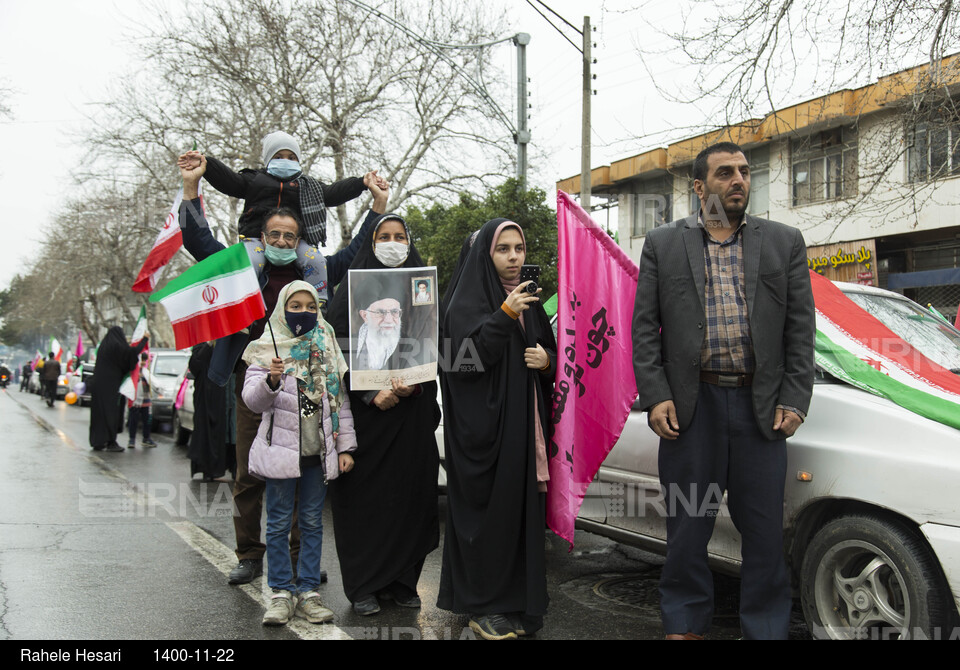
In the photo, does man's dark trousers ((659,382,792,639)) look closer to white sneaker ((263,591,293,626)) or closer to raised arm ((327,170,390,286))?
white sneaker ((263,591,293,626))

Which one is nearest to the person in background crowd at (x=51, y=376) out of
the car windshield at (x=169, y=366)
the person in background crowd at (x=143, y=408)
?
the car windshield at (x=169, y=366)

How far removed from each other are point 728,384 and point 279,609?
2.42m

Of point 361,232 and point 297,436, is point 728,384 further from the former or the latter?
point 361,232

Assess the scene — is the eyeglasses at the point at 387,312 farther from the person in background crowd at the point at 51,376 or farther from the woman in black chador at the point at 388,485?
the person in background crowd at the point at 51,376

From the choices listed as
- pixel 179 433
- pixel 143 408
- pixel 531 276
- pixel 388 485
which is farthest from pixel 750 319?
pixel 143 408

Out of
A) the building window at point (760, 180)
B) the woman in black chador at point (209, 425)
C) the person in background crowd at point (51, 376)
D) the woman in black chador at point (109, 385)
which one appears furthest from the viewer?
the person in background crowd at point (51, 376)

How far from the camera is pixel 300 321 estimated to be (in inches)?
154

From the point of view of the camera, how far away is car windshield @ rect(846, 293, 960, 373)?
12.4ft

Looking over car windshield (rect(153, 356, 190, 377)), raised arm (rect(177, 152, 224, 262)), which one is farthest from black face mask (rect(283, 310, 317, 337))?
car windshield (rect(153, 356, 190, 377))

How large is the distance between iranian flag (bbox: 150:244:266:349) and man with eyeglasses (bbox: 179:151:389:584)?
21 centimetres

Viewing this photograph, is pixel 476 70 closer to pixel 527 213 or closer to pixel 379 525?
pixel 527 213

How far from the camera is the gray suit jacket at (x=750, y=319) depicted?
3227 mm

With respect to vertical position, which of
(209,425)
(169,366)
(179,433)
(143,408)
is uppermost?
(169,366)
